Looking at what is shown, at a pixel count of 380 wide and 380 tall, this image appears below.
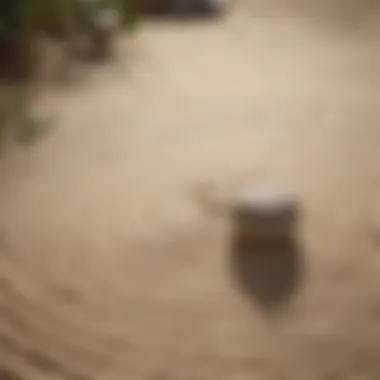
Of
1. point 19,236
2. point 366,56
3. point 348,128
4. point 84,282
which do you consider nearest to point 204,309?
point 84,282

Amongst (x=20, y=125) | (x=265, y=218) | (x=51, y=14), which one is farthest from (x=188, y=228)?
A: (x=51, y=14)

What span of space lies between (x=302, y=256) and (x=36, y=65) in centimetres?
229

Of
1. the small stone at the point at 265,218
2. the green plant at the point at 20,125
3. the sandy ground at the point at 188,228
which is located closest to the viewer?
the sandy ground at the point at 188,228

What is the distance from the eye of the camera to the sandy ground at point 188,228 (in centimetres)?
241

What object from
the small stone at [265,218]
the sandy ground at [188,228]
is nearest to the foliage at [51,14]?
the sandy ground at [188,228]

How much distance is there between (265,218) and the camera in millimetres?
2828

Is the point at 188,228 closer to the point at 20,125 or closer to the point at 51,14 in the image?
the point at 20,125

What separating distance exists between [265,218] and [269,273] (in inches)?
7.4

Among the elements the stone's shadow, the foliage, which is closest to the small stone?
the stone's shadow

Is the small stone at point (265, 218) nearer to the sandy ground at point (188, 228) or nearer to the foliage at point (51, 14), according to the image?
the sandy ground at point (188, 228)

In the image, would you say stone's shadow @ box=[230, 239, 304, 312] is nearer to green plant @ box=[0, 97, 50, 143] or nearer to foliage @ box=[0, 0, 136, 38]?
green plant @ box=[0, 97, 50, 143]

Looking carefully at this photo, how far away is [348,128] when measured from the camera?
12.9 feet

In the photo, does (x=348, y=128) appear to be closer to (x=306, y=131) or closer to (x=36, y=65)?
(x=306, y=131)

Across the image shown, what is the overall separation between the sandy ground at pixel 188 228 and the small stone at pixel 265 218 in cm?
7
